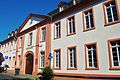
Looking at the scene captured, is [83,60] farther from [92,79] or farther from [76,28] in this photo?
[76,28]

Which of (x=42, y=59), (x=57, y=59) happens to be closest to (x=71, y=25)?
(x=57, y=59)

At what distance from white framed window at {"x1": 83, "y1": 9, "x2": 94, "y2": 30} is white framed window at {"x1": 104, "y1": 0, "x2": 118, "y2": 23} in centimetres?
180

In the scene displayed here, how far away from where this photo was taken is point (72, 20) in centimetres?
1916

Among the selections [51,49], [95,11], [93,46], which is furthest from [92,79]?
[51,49]

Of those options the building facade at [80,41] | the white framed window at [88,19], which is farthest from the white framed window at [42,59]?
the white framed window at [88,19]

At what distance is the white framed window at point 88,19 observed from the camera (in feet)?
54.6

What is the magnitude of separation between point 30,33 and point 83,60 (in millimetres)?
13915

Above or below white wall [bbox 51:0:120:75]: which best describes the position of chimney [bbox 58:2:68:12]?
above

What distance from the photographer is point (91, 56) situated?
1591 cm

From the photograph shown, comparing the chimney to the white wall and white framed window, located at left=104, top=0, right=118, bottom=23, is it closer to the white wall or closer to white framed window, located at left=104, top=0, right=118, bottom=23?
the white wall

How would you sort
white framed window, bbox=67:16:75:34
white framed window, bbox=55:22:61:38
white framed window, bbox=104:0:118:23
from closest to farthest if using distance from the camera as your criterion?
white framed window, bbox=104:0:118:23
white framed window, bbox=67:16:75:34
white framed window, bbox=55:22:61:38

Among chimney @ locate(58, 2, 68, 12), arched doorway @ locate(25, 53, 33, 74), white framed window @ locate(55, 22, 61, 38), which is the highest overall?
chimney @ locate(58, 2, 68, 12)

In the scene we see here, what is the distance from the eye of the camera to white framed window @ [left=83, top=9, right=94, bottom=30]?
1664 cm

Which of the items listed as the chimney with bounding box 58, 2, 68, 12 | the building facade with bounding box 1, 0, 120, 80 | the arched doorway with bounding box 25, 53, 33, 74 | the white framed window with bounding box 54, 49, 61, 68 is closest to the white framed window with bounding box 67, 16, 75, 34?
the building facade with bounding box 1, 0, 120, 80
